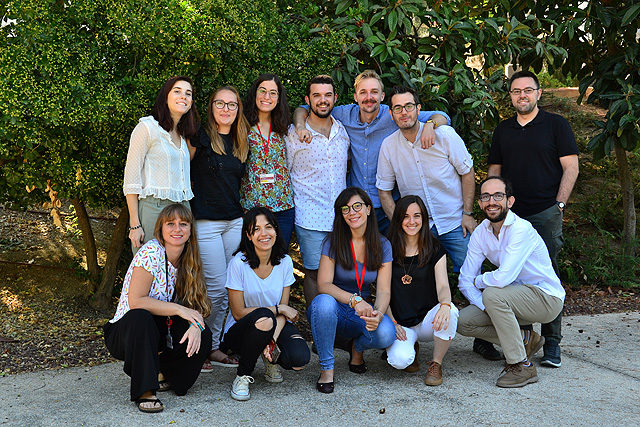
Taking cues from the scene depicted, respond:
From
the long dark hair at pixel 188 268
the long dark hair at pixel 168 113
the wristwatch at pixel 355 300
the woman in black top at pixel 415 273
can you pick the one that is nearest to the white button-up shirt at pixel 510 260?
the woman in black top at pixel 415 273

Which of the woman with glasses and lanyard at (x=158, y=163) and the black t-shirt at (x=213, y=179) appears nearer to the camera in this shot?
the woman with glasses and lanyard at (x=158, y=163)

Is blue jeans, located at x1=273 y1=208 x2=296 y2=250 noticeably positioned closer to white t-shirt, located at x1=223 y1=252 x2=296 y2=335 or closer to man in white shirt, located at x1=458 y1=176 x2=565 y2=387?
white t-shirt, located at x1=223 y1=252 x2=296 y2=335

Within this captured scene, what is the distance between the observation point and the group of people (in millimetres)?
3713

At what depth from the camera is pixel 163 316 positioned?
3.68 metres

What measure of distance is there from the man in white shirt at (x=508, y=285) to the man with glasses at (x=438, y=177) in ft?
1.05

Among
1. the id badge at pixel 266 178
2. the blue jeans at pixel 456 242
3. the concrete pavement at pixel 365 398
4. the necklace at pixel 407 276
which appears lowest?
the concrete pavement at pixel 365 398

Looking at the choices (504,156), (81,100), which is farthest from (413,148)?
(81,100)

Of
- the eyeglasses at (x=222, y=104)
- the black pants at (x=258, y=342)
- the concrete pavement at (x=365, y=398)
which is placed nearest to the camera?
the concrete pavement at (x=365, y=398)

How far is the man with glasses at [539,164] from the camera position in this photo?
170 inches

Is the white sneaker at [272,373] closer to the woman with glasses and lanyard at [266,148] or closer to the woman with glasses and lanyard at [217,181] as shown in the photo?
the woman with glasses and lanyard at [217,181]

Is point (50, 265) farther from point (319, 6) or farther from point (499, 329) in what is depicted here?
point (499, 329)

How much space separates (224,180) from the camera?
13.7 feet

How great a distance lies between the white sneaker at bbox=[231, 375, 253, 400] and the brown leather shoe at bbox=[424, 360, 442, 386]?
1.04 m

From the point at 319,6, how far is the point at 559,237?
2.72m
